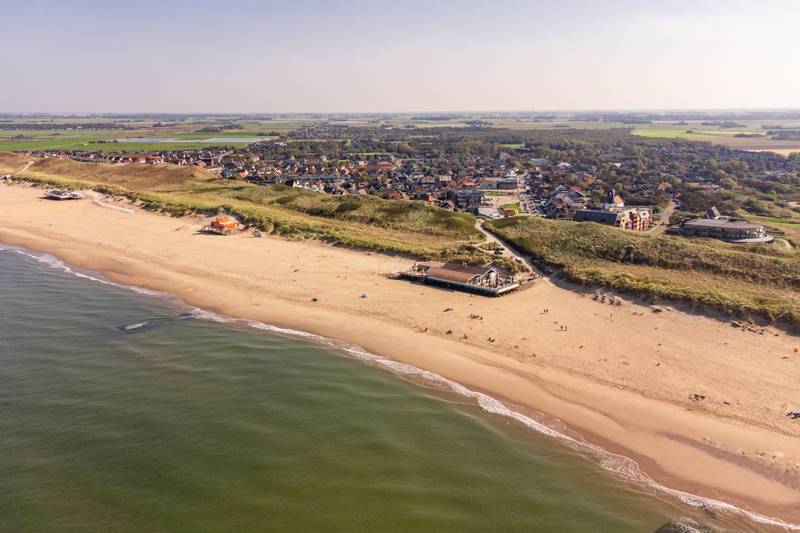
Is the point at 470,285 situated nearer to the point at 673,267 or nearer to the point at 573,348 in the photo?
the point at 573,348

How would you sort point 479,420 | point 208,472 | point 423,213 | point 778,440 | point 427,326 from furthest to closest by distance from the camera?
point 423,213 → point 427,326 → point 479,420 → point 778,440 → point 208,472

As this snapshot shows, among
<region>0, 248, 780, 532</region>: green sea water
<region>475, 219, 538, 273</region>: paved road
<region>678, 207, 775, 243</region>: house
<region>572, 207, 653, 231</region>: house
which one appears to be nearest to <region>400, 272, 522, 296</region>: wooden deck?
<region>475, 219, 538, 273</region>: paved road

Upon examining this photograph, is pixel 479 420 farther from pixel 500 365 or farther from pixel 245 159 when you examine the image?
pixel 245 159

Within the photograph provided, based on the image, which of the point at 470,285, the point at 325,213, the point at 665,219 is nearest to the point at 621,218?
the point at 665,219

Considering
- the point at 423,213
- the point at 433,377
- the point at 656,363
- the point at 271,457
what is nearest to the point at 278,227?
the point at 423,213

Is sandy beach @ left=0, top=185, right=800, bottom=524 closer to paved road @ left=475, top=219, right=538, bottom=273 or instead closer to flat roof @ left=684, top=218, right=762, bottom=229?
paved road @ left=475, top=219, right=538, bottom=273

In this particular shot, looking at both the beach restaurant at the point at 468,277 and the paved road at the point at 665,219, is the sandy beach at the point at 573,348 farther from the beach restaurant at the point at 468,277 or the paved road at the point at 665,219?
the paved road at the point at 665,219
